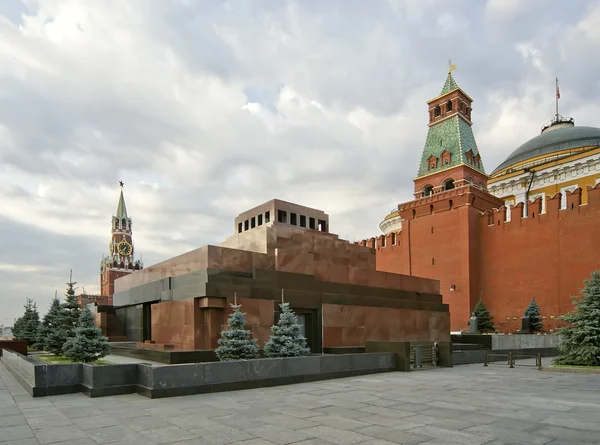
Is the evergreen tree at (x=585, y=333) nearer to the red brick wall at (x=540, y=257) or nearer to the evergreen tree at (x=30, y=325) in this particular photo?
the red brick wall at (x=540, y=257)

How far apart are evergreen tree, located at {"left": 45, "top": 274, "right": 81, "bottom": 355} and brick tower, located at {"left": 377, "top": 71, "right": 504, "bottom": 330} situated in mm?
27464

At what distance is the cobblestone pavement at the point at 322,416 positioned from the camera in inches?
263

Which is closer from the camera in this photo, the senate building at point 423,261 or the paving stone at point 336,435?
the paving stone at point 336,435

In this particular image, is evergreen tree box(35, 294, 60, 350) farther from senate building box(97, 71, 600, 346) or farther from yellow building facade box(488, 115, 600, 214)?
yellow building facade box(488, 115, 600, 214)

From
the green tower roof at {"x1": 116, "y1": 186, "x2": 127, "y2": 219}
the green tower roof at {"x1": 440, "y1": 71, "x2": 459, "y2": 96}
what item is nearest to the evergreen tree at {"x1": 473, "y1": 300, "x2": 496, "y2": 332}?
the green tower roof at {"x1": 440, "y1": 71, "x2": 459, "y2": 96}

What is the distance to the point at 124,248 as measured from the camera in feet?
318

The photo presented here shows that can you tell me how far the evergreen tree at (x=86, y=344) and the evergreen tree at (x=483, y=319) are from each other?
26371 mm

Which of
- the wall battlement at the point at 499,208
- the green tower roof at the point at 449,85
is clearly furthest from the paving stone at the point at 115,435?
the green tower roof at the point at 449,85

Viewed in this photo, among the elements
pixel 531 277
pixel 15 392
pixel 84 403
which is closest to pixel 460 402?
pixel 84 403

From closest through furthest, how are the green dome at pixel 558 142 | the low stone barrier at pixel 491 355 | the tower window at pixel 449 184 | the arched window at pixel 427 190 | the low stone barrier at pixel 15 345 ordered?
the low stone barrier at pixel 491 355
the low stone barrier at pixel 15 345
the tower window at pixel 449 184
the arched window at pixel 427 190
the green dome at pixel 558 142

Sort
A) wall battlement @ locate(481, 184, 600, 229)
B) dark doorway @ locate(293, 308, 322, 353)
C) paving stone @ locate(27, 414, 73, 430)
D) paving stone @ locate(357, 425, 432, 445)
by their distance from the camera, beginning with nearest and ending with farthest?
paving stone @ locate(357, 425, 432, 445) < paving stone @ locate(27, 414, 73, 430) < dark doorway @ locate(293, 308, 322, 353) < wall battlement @ locate(481, 184, 600, 229)

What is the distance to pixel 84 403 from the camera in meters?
9.34

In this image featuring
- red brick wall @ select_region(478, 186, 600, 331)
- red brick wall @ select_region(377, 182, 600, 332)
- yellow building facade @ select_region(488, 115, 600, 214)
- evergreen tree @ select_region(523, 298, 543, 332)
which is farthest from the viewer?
yellow building facade @ select_region(488, 115, 600, 214)

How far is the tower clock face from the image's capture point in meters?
96.4
